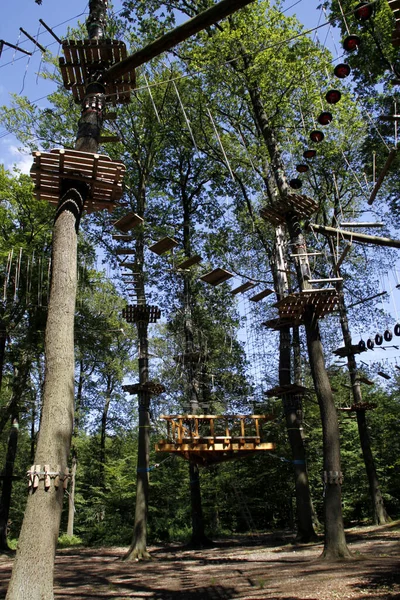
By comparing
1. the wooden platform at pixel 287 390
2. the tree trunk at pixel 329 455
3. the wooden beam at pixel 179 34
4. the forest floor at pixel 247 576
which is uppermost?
the wooden beam at pixel 179 34

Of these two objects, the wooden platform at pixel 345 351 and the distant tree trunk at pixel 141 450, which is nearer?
the distant tree trunk at pixel 141 450

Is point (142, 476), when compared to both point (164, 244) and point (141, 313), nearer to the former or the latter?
point (141, 313)

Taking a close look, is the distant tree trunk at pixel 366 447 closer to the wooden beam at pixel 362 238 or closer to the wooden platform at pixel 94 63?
the wooden beam at pixel 362 238

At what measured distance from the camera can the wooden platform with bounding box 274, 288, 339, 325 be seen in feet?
31.0

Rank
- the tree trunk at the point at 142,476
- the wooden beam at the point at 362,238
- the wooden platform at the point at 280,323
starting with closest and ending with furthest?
the wooden beam at the point at 362,238, the wooden platform at the point at 280,323, the tree trunk at the point at 142,476

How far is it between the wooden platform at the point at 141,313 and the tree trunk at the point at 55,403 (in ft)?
26.6

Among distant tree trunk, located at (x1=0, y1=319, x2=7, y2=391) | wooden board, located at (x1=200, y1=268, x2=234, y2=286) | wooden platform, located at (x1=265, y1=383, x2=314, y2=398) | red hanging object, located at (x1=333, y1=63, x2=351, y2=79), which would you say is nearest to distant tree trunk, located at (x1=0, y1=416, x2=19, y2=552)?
distant tree trunk, located at (x1=0, y1=319, x2=7, y2=391)

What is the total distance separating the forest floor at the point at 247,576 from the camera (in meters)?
5.90

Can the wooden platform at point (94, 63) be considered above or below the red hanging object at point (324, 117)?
above

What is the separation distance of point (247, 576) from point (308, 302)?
519 centimetres

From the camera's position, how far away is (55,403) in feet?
15.4

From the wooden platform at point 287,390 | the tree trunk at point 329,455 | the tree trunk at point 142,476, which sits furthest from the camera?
the wooden platform at point 287,390

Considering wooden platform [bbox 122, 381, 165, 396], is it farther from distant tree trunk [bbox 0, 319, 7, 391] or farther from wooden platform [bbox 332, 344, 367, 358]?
wooden platform [bbox 332, 344, 367, 358]

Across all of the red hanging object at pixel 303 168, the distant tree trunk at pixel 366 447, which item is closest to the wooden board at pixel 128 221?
the red hanging object at pixel 303 168
